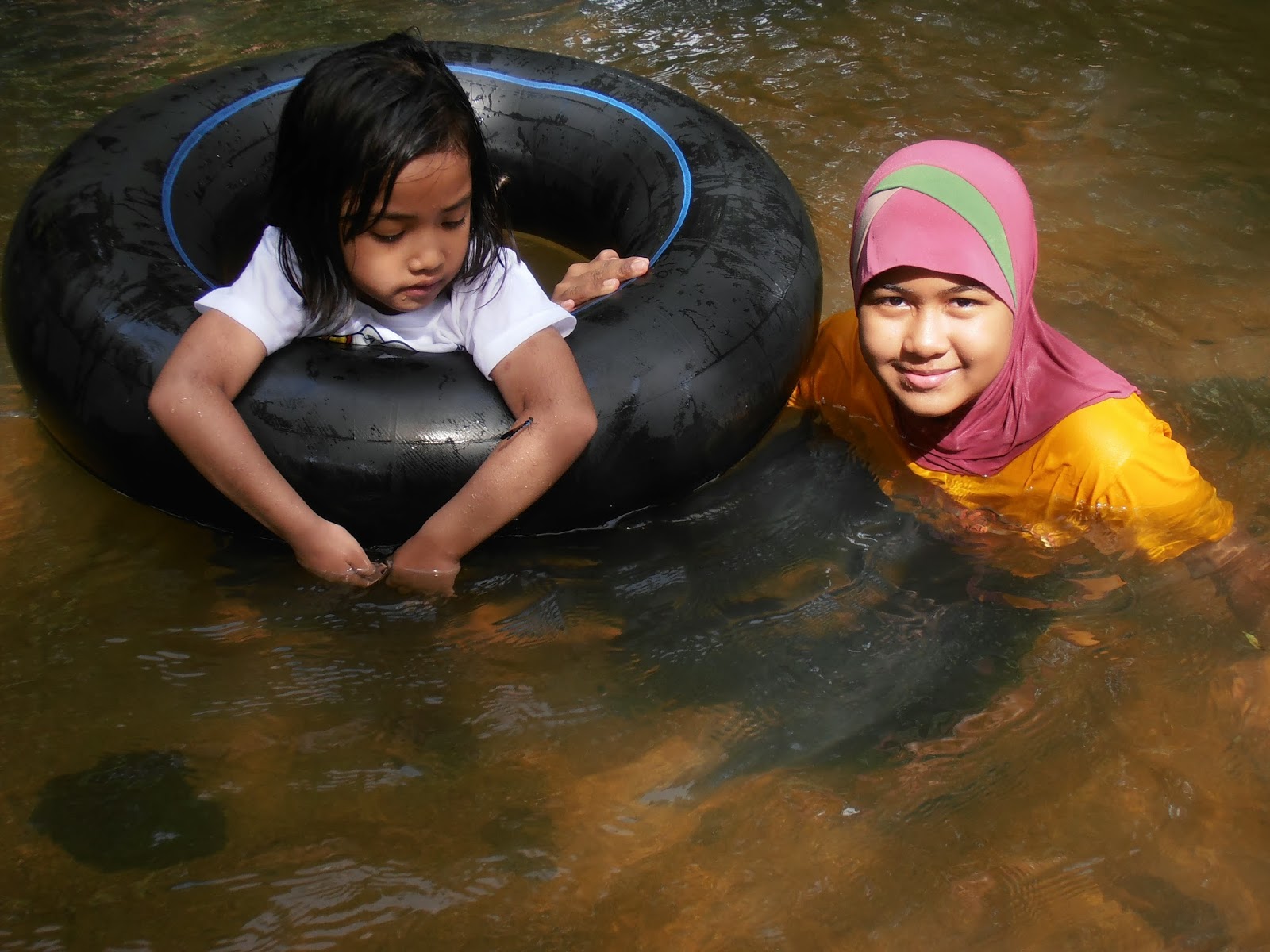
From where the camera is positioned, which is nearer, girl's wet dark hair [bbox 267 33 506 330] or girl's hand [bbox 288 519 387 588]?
girl's wet dark hair [bbox 267 33 506 330]

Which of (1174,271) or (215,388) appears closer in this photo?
(215,388)

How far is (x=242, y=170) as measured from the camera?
3053mm

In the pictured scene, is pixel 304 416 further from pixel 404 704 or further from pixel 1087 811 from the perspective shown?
pixel 1087 811

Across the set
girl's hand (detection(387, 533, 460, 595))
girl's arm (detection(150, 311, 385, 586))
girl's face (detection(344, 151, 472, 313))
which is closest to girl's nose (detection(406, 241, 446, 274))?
girl's face (detection(344, 151, 472, 313))

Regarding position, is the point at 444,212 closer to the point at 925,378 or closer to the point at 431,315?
the point at 431,315

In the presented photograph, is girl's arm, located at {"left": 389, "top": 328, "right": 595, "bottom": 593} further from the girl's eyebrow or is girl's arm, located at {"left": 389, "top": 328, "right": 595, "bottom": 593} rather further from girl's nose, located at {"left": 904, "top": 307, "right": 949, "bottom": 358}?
girl's nose, located at {"left": 904, "top": 307, "right": 949, "bottom": 358}

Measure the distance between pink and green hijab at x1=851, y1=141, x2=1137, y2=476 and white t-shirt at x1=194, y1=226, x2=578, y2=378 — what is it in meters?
0.68

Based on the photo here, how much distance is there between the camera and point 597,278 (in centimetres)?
280

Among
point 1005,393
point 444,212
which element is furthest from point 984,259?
point 444,212

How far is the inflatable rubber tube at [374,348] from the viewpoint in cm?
235

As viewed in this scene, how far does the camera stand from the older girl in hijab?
230 cm

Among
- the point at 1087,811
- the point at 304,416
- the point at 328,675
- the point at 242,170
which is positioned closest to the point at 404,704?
the point at 328,675

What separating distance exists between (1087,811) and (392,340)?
164cm

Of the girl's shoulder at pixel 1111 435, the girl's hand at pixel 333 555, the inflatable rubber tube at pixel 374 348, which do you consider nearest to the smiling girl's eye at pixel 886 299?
the inflatable rubber tube at pixel 374 348
